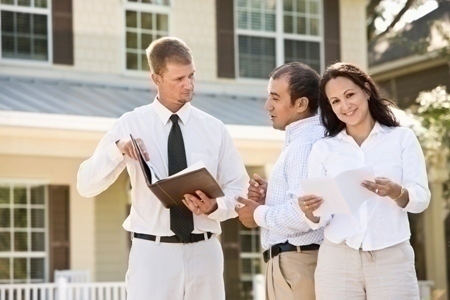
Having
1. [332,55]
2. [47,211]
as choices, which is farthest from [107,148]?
[332,55]

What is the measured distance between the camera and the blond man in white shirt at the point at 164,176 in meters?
5.16

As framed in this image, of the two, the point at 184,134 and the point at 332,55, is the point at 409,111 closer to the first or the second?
the point at 332,55

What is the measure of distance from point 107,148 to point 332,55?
11.7 meters

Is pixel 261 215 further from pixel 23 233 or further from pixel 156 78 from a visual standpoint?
→ pixel 23 233

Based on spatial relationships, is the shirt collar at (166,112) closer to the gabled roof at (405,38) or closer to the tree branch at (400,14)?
the gabled roof at (405,38)

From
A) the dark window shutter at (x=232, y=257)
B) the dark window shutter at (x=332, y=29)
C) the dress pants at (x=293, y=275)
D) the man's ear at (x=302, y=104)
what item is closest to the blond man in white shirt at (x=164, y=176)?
the dress pants at (x=293, y=275)

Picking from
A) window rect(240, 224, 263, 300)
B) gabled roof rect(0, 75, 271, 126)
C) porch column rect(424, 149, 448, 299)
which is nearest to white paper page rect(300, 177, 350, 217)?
gabled roof rect(0, 75, 271, 126)

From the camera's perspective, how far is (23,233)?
13.9 m

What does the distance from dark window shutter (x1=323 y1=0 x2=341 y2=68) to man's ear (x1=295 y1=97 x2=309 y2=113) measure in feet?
38.0

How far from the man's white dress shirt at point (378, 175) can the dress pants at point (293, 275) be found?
9.2 inches

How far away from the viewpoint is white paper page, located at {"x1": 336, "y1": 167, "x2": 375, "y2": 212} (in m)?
4.40

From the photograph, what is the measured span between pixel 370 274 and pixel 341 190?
0.39m

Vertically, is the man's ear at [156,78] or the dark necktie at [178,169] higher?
the man's ear at [156,78]

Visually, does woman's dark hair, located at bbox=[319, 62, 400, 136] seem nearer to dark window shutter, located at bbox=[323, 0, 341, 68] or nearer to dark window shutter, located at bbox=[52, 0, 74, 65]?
dark window shutter, located at bbox=[52, 0, 74, 65]
